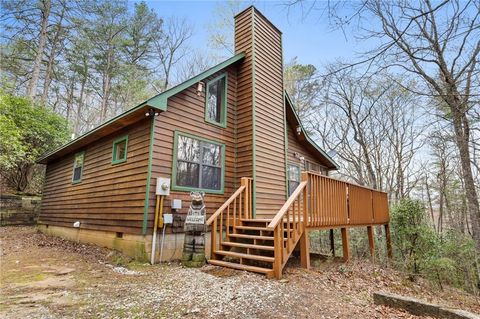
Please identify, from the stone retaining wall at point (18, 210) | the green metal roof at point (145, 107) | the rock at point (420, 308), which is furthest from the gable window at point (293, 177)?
the stone retaining wall at point (18, 210)

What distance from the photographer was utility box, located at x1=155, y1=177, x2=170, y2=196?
19.0ft

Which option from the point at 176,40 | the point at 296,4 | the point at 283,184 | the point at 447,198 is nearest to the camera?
the point at 296,4

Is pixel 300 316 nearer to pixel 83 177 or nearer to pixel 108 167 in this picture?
pixel 108 167

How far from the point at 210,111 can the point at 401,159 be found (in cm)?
1432

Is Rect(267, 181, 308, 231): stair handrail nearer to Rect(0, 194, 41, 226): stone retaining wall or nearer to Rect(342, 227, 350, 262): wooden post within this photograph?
Rect(342, 227, 350, 262): wooden post

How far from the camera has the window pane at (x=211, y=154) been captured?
7066mm

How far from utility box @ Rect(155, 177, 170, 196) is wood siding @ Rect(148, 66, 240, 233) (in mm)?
140

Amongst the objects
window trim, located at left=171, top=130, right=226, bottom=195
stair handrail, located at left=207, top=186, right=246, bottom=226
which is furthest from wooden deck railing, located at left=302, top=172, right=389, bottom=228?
window trim, located at left=171, top=130, right=226, bottom=195

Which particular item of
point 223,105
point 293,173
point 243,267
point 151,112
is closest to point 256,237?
point 243,267

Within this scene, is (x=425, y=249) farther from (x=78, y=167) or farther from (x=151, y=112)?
(x=78, y=167)

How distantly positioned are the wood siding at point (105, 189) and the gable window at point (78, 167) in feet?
0.69

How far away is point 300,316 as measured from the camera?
3057 mm

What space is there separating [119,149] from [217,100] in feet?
10.0

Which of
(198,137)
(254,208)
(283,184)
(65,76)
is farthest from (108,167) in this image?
(65,76)
